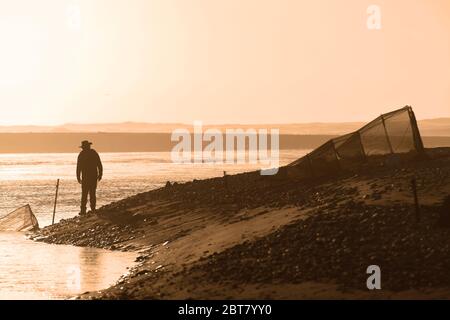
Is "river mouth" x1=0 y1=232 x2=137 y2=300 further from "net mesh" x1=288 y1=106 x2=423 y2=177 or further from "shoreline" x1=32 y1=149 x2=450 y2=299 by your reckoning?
"net mesh" x1=288 y1=106 x2=423 y2=177

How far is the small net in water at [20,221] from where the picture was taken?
34531 millimetres

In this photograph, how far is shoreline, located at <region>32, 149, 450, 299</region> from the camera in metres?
17.7

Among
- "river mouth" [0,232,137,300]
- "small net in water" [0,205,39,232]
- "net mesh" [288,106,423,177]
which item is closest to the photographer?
"river mouth" [0,232,137,300]

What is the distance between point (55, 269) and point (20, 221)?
1197 cm

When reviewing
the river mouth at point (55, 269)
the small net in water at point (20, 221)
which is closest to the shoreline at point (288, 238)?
the river mouth at point (55, 269)

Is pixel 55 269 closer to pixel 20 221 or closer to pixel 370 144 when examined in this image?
pixel 370 144

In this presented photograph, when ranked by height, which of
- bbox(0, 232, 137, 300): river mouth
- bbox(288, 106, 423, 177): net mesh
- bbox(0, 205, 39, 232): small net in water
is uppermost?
bbox(288, 106, 423, 177): net mesh

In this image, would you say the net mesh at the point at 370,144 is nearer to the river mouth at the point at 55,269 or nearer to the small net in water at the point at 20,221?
the river mouth at the point at 55,269

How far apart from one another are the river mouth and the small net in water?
494cm

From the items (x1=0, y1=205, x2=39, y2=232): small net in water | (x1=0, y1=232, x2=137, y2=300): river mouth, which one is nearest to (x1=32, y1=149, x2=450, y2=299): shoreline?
(x1=0, y1=232, x2=137, y2=300): river mouth

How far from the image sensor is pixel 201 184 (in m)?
33.6

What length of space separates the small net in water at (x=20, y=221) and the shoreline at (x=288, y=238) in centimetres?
372
